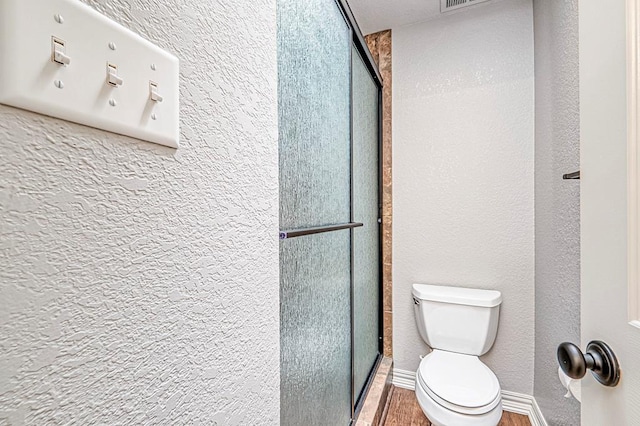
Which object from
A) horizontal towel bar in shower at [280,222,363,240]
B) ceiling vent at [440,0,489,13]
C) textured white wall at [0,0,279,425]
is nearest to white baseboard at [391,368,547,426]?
horizontal towel bar in shower at [280,222,363,240]

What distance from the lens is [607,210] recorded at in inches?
21.6

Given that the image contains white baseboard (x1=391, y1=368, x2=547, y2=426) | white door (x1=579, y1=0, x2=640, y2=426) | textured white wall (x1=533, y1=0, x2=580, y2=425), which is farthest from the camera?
white baseboard (x1=391, y1=368, x2=547, y2=426)

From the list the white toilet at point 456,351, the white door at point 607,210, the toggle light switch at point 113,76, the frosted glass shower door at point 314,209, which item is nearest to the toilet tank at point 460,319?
the white toilet at point 456,351

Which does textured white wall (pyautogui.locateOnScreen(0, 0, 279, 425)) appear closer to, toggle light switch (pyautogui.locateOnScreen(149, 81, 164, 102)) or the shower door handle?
toggle light switch (pyautogui.locateOnScreen(149, 81, 164, 102))

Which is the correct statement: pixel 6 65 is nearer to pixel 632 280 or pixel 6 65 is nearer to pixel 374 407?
pixel 632 280

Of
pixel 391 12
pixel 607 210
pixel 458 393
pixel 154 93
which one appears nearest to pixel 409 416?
pixel 458 393

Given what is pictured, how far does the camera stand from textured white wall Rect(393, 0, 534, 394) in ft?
5.86

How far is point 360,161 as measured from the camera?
1.63m

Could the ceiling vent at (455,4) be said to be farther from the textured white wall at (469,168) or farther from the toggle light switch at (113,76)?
the toggle light switch at (113,76)

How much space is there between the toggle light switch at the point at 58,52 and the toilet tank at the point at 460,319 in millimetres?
1877

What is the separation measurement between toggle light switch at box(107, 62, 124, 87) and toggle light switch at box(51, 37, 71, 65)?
0.04 m

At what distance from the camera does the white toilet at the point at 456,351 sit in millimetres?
1287

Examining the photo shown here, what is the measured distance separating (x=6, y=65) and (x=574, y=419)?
1.84 meters

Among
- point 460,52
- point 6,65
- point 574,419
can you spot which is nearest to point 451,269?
point 574,419
